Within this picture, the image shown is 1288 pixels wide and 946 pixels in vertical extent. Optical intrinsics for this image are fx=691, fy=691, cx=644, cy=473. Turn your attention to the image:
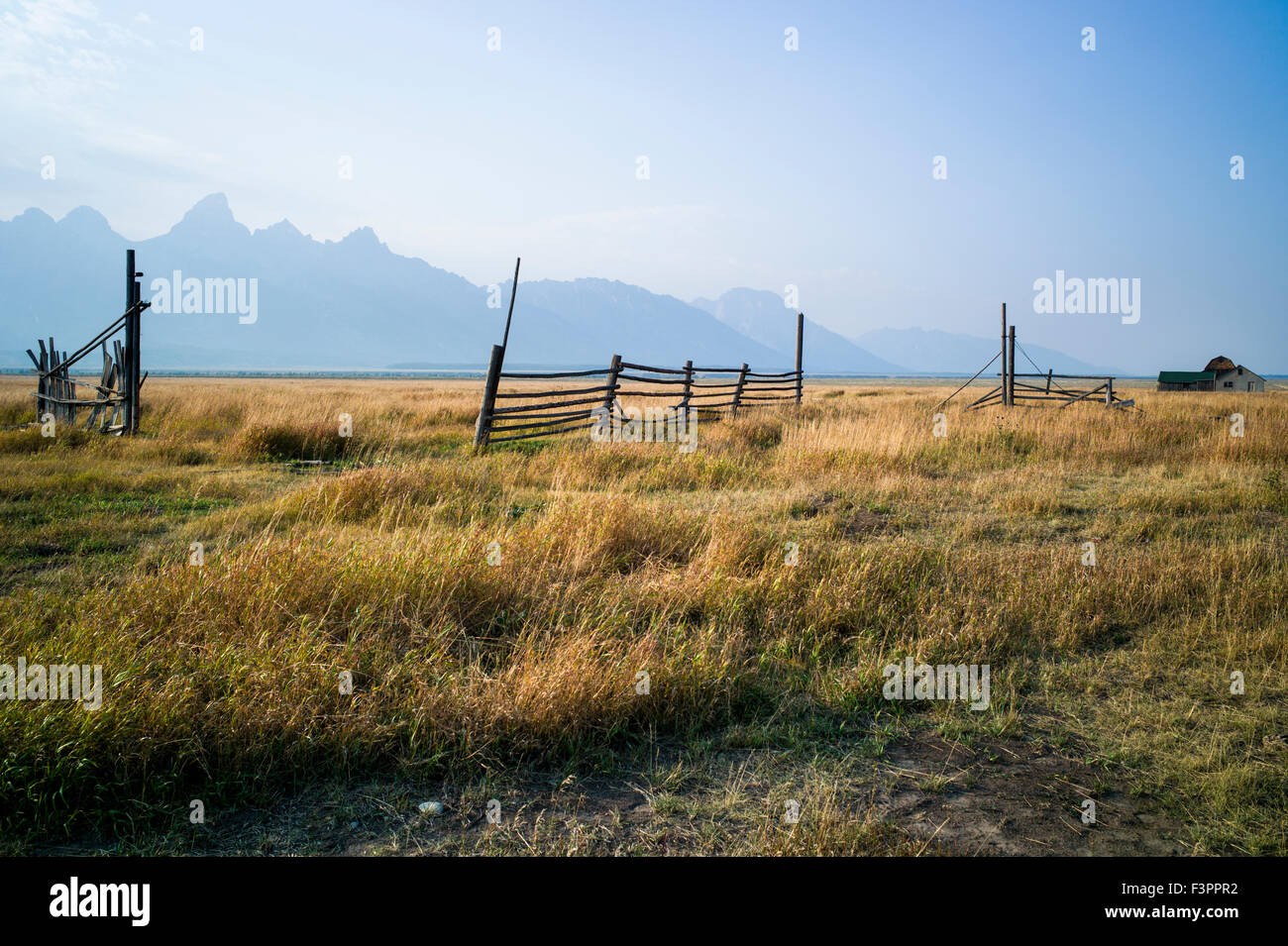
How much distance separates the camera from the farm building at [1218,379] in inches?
1491

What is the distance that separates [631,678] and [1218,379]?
47.9 meters

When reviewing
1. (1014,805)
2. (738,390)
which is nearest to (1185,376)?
(738,390)

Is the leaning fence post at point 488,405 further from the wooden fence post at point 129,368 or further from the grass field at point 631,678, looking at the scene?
the wooden fence post at point 129,368

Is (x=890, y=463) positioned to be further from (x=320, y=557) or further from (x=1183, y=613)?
(x=320, y=557)

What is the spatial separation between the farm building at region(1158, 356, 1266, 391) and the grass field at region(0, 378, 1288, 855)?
40801 millimetres

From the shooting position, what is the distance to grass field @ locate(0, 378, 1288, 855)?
256 centimetres

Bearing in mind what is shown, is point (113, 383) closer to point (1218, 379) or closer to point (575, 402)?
point (575, 402)

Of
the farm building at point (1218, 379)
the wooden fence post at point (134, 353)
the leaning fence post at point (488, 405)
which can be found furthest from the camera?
the farm building at point (1218, 379)

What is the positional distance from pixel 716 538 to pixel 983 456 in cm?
690

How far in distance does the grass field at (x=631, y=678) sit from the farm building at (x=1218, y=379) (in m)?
40.8

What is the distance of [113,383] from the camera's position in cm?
1326

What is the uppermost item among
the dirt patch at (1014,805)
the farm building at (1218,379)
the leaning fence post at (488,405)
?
the farm building at (1218,379)

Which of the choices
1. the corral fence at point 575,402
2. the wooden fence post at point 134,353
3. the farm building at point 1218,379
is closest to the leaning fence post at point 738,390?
the corral fence at point 575,402
